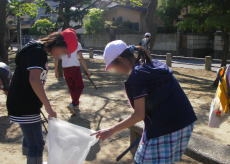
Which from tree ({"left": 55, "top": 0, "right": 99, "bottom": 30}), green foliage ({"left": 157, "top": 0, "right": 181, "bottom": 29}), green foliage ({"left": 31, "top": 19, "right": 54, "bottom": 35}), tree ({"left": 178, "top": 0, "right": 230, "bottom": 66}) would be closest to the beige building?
green foliage ({"left": 157, "top": 0, "right": 181, "bottom": 29})

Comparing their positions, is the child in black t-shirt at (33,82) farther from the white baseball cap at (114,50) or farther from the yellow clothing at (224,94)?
the yellow clothing at (224,94)

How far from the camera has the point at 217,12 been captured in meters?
10.8

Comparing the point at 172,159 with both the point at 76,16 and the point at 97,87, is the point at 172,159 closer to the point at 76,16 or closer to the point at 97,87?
the point at 97,87

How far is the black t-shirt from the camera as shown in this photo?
11.0 feet

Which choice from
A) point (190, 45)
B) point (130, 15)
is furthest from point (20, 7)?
point (130, 15)

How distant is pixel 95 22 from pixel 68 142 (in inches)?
1218

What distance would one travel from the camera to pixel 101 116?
272 inches

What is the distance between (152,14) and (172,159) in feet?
52.9

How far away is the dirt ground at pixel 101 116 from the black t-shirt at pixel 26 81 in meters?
1.36

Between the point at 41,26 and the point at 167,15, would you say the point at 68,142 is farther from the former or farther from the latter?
the point at 41,26

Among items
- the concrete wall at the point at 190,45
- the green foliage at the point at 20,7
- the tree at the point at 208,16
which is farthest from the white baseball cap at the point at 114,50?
the concrete wall at the point at 190,45

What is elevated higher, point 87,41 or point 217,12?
point 217,12

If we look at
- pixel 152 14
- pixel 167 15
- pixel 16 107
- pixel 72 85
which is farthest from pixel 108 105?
pixel 167 15

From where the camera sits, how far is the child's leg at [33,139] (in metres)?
3.62
